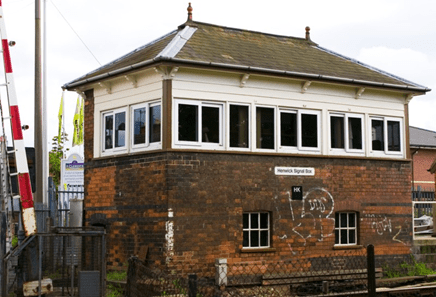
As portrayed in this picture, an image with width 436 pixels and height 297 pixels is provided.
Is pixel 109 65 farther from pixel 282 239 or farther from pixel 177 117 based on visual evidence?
pixel 282 239

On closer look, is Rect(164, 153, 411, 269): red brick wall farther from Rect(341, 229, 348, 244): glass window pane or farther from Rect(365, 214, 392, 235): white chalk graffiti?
Rect(341, 229, 348, 244): glass window pane

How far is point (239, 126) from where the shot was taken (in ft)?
55.3

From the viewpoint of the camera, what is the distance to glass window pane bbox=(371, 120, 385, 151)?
19.0 metres

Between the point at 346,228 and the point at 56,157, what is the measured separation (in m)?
24.3

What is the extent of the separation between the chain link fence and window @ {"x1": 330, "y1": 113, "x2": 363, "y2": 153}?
2742 millimetres

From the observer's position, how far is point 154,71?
1619cm

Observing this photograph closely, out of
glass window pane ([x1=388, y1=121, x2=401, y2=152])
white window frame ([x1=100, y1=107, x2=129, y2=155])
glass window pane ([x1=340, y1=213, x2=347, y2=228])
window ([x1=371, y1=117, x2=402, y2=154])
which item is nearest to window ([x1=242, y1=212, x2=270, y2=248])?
glass window pane ([x1=340, y1=213, x2=347, y2=228])

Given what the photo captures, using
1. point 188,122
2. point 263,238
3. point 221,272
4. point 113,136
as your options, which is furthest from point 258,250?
point 113,136

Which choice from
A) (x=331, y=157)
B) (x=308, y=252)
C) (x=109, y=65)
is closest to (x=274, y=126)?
(x=331, y=157)

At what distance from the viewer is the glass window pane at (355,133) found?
732 inches

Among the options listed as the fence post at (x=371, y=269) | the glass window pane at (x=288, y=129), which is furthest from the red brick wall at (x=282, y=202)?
the fence post at (x=371, y=269)

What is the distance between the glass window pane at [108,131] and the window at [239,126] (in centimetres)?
325

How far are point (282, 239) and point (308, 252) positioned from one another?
2.91ft

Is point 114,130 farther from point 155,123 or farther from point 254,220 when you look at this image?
point 254,220
